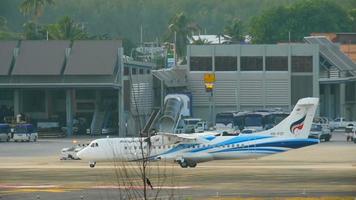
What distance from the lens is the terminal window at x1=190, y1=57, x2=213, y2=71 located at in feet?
387

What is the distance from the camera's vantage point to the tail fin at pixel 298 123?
68438mm

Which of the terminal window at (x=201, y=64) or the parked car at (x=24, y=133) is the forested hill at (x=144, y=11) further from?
the terminal window at (x=201, y=64)

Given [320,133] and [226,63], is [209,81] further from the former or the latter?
[320,133]

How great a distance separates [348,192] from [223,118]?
6256cm

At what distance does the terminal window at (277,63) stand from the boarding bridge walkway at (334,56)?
4963 millimetres

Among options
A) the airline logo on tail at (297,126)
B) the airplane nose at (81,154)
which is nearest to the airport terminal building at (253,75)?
the airline logo on tail at (297,126)

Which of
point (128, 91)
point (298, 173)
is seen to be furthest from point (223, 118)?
point (298, 173)

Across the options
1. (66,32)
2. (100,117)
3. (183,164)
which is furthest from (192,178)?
(66,32)

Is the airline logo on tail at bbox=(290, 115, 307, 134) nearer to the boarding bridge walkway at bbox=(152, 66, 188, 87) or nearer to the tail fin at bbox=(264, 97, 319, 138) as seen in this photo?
the tail fin at bbox=(264, 97, 319, 138)

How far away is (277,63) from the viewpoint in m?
118

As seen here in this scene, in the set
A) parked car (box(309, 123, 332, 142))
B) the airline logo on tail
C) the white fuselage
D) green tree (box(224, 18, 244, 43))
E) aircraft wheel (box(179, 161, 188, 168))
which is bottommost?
aircraft wheel (box(179, 161, 188, 168))

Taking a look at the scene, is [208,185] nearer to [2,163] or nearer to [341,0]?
[2,163]

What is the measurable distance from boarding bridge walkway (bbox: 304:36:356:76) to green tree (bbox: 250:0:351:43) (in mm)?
48985

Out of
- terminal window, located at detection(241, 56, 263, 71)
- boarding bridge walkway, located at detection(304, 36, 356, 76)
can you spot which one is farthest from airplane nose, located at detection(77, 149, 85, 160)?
boarding bridge walkway, located at detection(304, 36, 356, 76)
